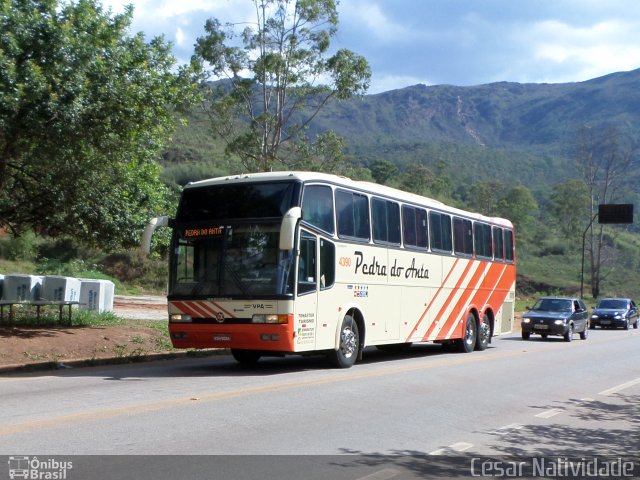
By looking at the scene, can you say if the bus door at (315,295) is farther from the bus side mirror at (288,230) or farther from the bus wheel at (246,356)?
the bus wheel at (246,356)

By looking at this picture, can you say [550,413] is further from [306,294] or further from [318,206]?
[318,206]

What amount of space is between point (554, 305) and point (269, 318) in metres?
18.3

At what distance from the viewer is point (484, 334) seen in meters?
22.9

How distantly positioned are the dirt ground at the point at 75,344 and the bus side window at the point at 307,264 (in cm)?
484

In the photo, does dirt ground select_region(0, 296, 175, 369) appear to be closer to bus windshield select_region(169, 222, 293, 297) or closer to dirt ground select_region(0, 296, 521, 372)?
dirt ground select_region(0, 296, 521, 372)

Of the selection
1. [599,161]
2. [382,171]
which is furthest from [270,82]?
[382,171]

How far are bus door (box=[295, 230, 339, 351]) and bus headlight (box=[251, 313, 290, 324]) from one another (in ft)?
1.06

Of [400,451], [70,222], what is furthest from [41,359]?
[400,451]

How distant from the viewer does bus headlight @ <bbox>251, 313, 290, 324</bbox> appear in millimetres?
13852

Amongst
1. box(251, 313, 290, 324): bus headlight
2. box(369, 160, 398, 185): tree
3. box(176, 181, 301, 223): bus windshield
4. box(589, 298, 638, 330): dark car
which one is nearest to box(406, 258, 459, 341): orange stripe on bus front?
box(251, 313, 290, 324): bus headlight

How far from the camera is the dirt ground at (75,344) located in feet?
50.3

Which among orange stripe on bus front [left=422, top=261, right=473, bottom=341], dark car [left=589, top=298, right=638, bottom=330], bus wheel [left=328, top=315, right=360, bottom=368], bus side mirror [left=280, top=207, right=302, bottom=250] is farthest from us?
dark car [left=589, top=298, right=638, bottom=330]

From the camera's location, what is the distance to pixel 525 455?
27.3 feet

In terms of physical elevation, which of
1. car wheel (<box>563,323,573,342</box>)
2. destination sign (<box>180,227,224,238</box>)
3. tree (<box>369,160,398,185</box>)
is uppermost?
tree (<box>369,160,398,185</box>)
